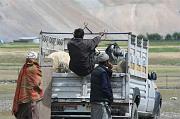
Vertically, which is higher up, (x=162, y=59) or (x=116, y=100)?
(x=162, y=59)

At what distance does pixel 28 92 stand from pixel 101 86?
4.65 ft

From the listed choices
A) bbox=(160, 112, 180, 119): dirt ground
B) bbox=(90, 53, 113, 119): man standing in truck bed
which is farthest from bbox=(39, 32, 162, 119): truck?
bbox=(160, 112, 180, 119): dirt ground

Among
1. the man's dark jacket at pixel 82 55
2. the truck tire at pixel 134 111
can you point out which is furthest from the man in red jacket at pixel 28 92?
the truck tire at pixel 134 111

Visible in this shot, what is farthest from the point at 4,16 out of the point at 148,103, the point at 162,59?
the point at 148,103

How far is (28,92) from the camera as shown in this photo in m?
14.2

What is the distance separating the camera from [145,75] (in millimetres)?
19062

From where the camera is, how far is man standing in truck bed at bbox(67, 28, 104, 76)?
16016 mm

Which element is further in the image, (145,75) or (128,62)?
(145,75)

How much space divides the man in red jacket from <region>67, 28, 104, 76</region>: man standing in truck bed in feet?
6.33

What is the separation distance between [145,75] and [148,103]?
83cm

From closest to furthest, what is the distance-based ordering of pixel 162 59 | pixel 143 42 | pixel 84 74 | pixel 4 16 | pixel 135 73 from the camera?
pixel 84 74 → pixel 135 73 → pixel 143 42 → pixel 162 59 → pixel 4 16

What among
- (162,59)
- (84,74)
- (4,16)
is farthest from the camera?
(4,16)

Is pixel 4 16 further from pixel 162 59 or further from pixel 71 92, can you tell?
pixel 71 92

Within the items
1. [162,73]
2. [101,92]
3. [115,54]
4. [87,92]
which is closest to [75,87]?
Answer: [87,92]
